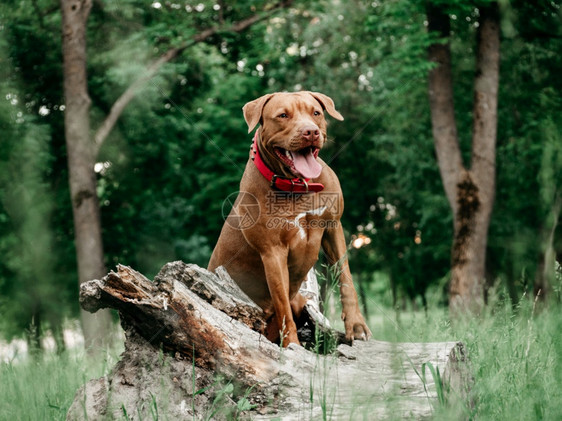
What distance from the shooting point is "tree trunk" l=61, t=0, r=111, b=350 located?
11.1m

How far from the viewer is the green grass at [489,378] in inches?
109

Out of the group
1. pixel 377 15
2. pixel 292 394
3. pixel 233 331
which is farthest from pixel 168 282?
pixel 377 15

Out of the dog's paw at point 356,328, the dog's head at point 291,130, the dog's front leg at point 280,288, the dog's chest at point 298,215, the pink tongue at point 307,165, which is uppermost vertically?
the dog's head at point 291,130

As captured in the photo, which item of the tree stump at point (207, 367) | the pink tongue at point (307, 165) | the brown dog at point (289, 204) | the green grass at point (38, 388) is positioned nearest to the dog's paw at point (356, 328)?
the brown dog at point (289, 204)

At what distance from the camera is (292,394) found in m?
3.20

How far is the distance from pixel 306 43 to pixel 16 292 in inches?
506

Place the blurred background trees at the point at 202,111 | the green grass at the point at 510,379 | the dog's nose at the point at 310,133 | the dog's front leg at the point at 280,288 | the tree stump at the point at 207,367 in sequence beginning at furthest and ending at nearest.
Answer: the blurred background trees at the point at 202,111, the dog's front leg at the point at 280,288, the dog's nose at the point at 310,133, the tree stump at the point at 207,367, the green grass at the point at 510,379

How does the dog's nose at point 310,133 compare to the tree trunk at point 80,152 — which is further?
the tree trunk at point 80,152

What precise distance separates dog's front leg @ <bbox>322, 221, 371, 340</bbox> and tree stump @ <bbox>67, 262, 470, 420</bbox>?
602 millimetres

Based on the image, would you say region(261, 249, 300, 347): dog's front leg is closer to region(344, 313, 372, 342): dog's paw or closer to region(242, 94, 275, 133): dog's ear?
region(344, 313, 372, 342): dog's paw

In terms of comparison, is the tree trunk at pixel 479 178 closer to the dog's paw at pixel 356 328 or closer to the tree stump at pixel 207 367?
the dog's paw at pixel 356 328

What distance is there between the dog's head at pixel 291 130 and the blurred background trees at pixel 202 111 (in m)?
6.59

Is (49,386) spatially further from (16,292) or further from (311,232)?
(16,292)

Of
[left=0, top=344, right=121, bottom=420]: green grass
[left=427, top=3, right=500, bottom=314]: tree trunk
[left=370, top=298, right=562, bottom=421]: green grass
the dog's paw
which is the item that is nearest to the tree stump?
[left=370, top=298, right=562, bottom=421]: green grass
